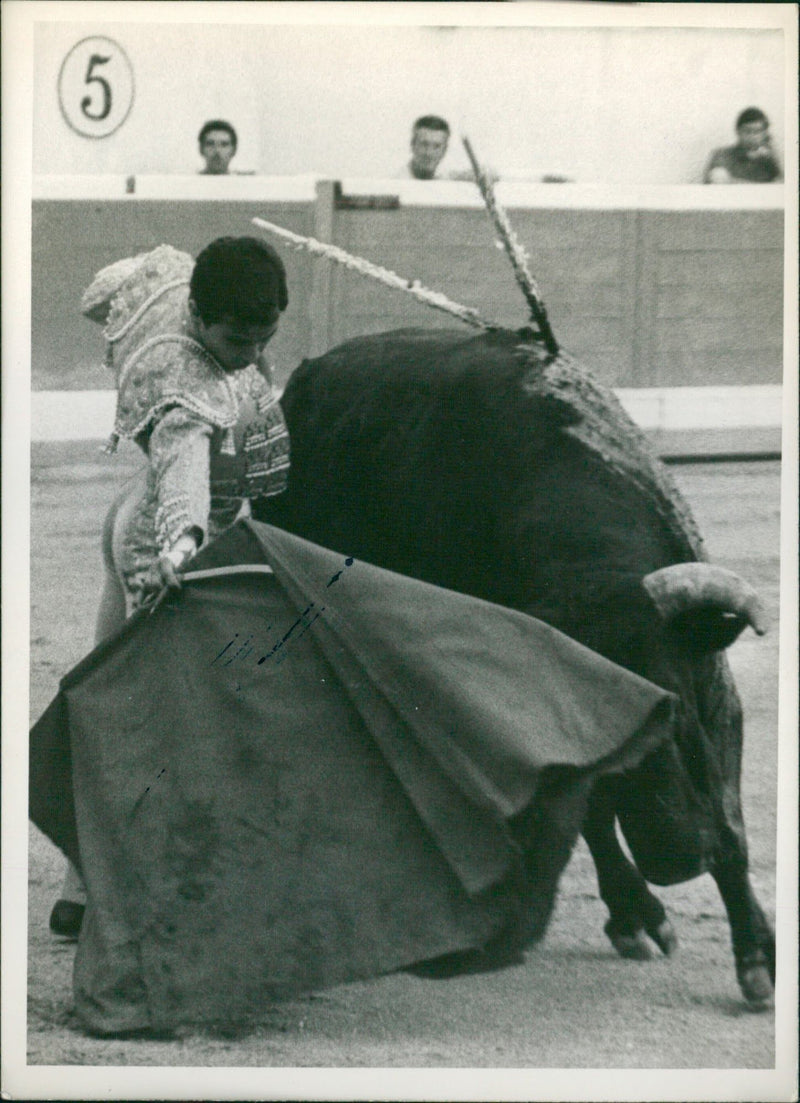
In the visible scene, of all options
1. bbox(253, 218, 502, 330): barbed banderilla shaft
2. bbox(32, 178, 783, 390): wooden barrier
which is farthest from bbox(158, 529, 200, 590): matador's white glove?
bbox(253, 218, 502, 330): barbed banderilla shaft

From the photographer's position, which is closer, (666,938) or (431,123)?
(666,938)

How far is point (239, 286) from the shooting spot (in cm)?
307

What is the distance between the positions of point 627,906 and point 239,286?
147 centimetres

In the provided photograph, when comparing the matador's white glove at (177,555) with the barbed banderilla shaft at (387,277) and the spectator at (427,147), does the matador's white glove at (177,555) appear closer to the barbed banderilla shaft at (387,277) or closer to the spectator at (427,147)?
the barbed banderilla shaft at (387,277)

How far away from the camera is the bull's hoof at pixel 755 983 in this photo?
10.4 ft

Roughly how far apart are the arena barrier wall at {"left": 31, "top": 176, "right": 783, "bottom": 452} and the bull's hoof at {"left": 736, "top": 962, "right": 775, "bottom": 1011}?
108 centimetres

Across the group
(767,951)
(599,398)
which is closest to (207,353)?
(599,398)

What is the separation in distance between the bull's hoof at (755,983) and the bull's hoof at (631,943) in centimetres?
19

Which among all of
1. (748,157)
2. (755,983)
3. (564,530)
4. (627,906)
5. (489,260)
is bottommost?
(755,983)

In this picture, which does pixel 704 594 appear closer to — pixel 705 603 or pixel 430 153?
pixel 705 603

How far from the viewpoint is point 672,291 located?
346 centimetres

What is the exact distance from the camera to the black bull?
3.06 m

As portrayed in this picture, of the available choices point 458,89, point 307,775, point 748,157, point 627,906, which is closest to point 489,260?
point 458,89

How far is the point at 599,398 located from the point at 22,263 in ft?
4.18
